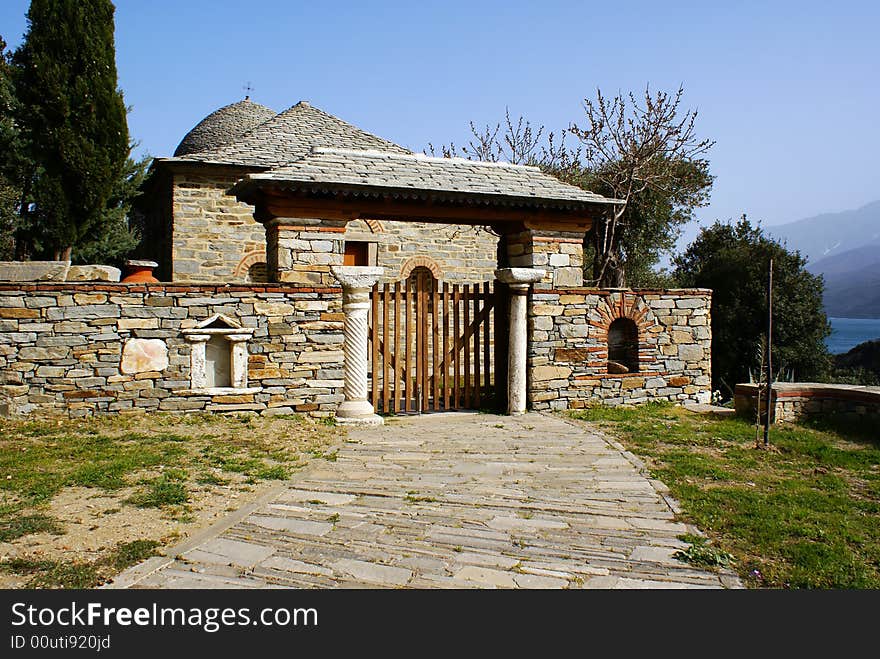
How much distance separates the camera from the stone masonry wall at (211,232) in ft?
49.4

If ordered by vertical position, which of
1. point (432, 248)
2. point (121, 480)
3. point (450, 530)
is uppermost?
point (432, 248)

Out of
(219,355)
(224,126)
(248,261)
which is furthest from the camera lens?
(224,126)

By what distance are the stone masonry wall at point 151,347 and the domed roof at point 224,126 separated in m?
10.0

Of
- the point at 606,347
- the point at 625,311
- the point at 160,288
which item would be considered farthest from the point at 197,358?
the point at 625,311

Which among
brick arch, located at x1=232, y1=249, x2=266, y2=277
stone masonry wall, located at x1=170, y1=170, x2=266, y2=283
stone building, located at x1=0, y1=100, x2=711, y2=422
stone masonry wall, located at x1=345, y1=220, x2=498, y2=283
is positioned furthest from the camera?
stone masonry wall, located at x1=345, y1=220, x2=498, y2=283

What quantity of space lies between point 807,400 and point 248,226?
39.2ft

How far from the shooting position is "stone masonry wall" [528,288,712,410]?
34.6 feet

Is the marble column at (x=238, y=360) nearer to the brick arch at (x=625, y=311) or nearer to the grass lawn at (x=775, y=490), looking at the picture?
the grass lawn at (x=775, y=490)

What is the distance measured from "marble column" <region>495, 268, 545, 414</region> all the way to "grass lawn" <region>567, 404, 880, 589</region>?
3.37 feet

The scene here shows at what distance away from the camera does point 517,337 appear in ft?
34.2

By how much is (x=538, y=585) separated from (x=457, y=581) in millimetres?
472

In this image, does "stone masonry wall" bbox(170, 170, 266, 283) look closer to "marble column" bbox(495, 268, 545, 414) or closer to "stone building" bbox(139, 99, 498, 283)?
"stone building" bbox(139, 99, 498, 283)

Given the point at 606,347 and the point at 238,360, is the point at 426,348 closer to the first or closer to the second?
the point at 238,360

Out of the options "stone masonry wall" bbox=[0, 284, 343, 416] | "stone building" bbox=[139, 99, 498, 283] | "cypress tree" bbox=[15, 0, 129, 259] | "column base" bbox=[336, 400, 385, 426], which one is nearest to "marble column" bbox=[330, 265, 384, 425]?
"column base" bbox=[336, 400, 385, 426]
